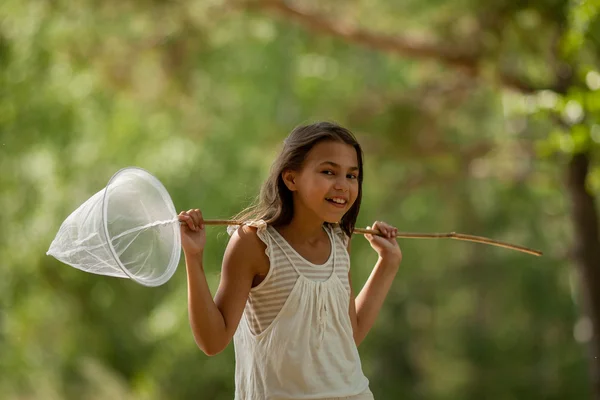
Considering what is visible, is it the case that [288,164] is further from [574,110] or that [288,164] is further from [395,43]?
[395,43]

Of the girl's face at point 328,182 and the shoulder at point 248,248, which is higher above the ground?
the girl's face at point 328,182

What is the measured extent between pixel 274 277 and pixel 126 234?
362 millimetres

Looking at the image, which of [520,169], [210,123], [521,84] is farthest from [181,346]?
[521,84]

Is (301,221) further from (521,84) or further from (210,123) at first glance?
(210,123)

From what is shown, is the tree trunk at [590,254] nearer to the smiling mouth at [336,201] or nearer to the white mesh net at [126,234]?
the smiling mouth at [336,201]

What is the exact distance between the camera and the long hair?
244 cm

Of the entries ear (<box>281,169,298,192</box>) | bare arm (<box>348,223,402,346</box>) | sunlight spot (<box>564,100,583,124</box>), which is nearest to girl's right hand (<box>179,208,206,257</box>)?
ear (<box>281,169,298,192</box>)

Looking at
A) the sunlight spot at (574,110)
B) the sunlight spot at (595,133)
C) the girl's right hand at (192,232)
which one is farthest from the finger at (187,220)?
the sunlight spot at (595,133)

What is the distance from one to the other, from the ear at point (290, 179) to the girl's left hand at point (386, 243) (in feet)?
1.21

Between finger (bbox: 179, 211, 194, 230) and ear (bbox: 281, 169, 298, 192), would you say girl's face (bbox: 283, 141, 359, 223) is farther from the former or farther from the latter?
finger (bbox: 179, 211, 194, 230)

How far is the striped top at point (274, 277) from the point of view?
90.9 inches

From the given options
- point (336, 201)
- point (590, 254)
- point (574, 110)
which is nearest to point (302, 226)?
point (336, 201)

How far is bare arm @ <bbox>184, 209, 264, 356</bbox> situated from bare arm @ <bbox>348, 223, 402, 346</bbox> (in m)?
0.43

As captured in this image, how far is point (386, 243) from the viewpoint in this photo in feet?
9.01
